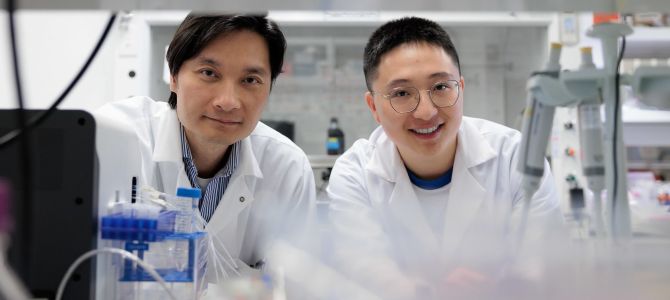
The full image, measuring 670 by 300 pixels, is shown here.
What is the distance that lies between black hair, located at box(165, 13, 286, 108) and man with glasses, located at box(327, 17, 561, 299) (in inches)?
13.1

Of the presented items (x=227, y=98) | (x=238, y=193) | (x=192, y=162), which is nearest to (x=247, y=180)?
(x=238, y=193)

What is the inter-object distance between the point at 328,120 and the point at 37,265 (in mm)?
2807

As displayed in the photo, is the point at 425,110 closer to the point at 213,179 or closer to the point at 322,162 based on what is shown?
the point at 213,179

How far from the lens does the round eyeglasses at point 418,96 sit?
53.4 inches

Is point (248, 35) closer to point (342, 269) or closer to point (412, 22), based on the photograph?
point (412, 22)

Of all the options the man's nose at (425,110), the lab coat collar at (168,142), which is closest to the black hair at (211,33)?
the lab coat collar at (168,142)

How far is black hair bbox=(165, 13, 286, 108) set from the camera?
124 cm

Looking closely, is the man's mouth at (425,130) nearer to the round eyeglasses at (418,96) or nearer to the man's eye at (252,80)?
the round eyeglasses at (418,96)

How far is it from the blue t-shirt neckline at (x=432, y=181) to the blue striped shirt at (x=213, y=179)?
0.57m

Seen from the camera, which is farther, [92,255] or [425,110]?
[425,110]

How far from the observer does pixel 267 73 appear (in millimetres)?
1296

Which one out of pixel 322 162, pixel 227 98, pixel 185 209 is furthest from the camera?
pixel 322 162

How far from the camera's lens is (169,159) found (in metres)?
1.38

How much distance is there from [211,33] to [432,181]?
32.9 inches
